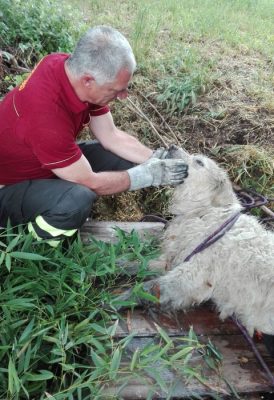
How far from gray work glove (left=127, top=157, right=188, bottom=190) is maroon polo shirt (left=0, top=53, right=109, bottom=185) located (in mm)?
502

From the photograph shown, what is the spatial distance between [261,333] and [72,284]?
1.18m

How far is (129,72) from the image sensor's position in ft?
9.65

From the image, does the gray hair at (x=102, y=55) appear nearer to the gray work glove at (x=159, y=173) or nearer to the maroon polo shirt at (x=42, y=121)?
the maroon polo shirt at (x=42, y=121)

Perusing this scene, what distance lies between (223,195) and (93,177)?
3.12 ft

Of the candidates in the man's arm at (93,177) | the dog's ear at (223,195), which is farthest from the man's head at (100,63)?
the dog's ear at (223,195)

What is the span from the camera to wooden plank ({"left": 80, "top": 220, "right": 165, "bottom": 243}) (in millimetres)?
3529

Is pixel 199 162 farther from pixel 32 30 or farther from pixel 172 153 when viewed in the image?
pixel 32 30

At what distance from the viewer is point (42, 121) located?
2859mm

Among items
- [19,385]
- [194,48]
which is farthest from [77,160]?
[194,48]

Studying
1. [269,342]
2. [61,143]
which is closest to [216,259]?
[269,342]

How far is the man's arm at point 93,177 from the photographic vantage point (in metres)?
3.07

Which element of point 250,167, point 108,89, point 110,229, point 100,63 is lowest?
point 110,229

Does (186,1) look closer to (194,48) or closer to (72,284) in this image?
(194,48)

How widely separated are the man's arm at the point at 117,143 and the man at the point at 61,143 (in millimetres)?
328
